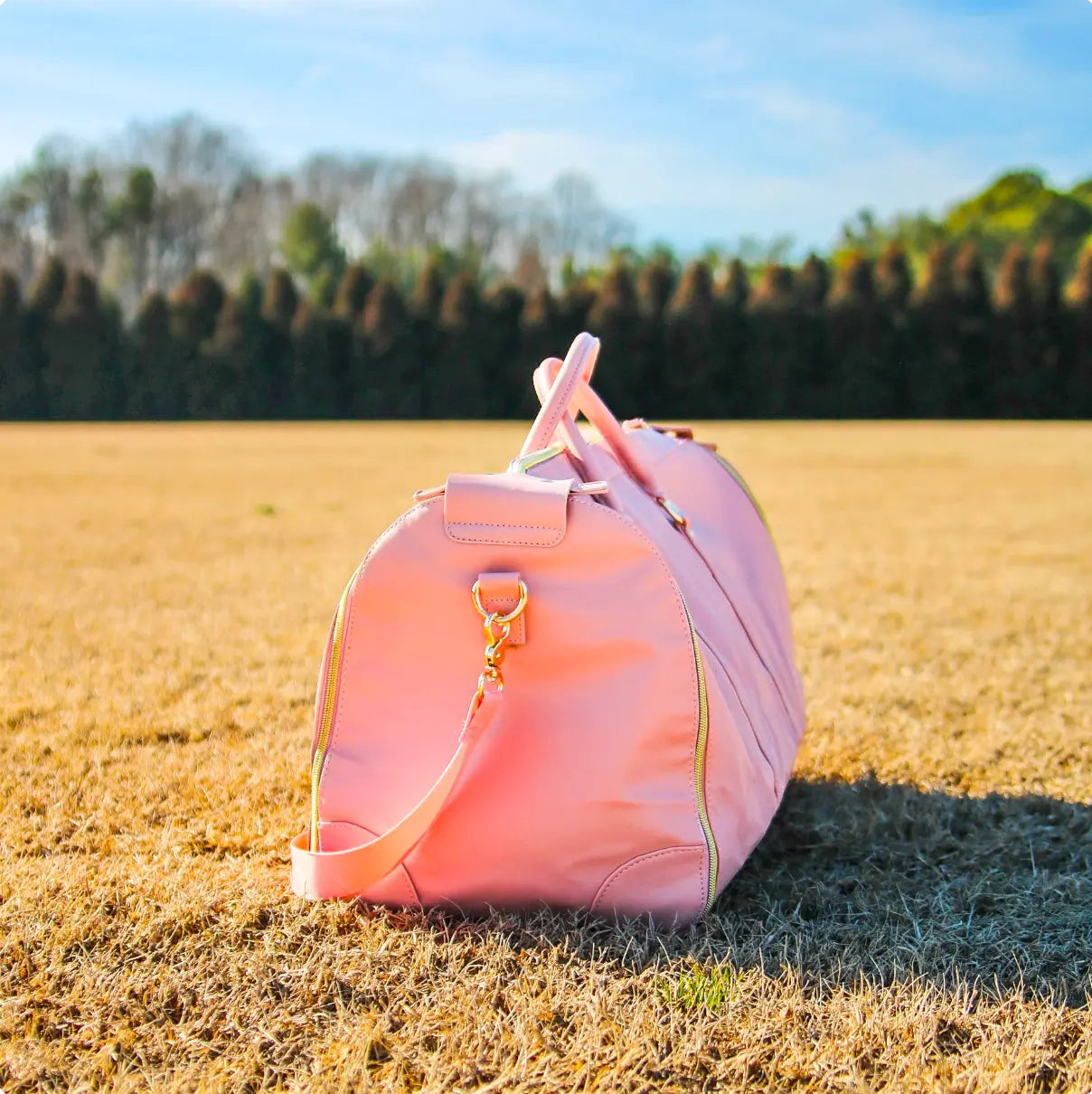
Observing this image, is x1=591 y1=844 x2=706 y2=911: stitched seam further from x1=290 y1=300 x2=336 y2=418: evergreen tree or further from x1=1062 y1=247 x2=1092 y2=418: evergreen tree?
x1=1062 y1=247 x2=1092 y2=418: evergreen tree

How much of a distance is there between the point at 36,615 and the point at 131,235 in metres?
35.8

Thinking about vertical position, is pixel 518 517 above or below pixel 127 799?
above

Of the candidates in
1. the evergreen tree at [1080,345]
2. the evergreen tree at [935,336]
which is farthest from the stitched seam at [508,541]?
the evergreen tree at [1080,345]

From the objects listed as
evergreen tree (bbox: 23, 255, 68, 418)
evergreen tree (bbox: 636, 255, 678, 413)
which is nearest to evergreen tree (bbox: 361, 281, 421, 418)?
evergreen tree (bbox: 636, 255, 678, 413)

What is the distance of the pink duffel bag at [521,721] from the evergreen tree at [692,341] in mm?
29412

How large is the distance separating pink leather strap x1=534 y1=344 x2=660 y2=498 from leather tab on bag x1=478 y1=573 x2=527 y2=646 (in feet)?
1.26

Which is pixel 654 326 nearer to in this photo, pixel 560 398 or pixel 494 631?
pixel 560 398

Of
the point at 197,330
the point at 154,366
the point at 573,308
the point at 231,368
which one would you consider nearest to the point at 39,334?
the point at 154,366

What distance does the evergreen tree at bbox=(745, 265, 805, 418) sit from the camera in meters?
31.1

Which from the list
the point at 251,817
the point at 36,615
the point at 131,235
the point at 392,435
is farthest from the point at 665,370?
the point at 251,817

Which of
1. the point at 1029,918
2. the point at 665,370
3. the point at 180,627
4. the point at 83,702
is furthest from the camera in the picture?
the point at 665,370

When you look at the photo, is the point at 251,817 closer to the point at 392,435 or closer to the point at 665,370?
the point at 392,435

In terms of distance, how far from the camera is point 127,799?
254cm

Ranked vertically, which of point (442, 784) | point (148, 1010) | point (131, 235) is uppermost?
point (131, 235)
